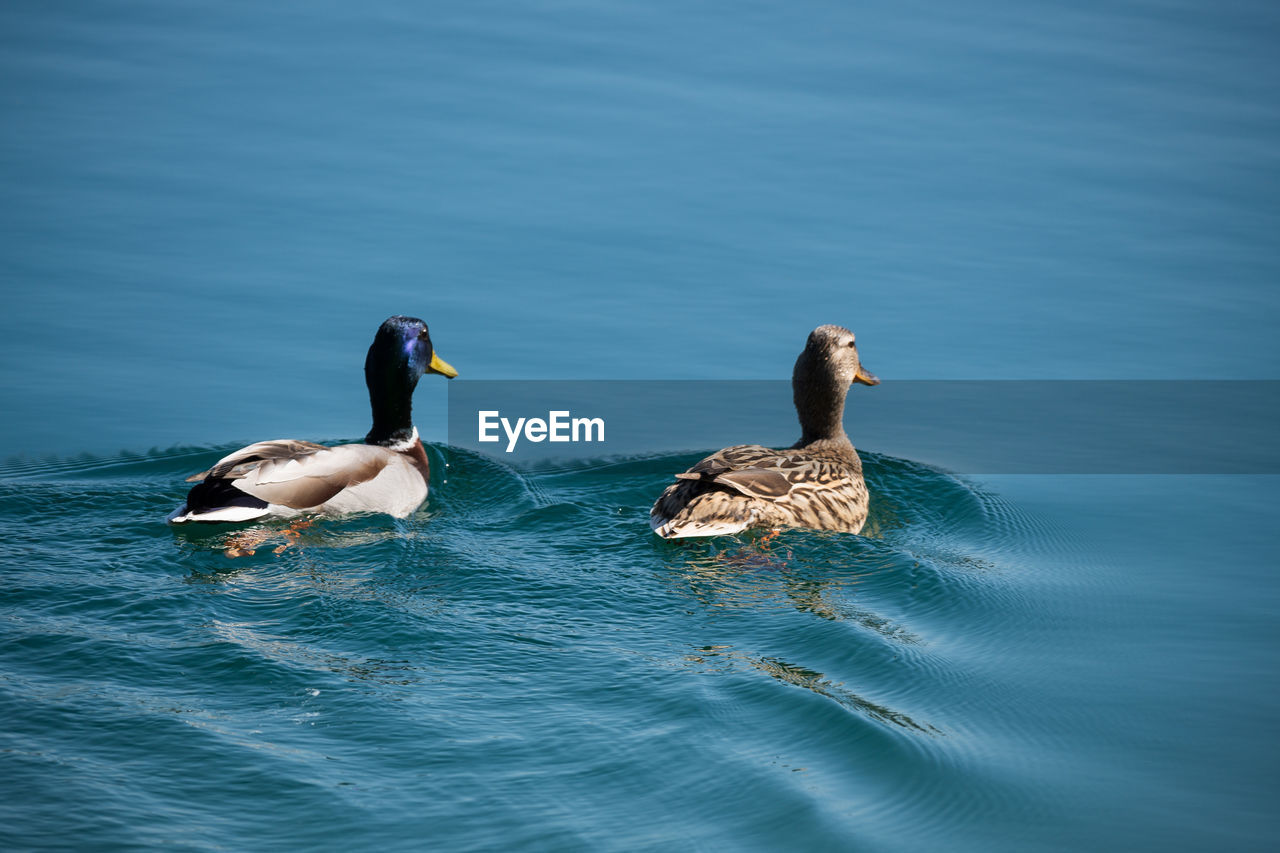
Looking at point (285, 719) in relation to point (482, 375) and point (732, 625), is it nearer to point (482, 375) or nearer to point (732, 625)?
point (732, 625)

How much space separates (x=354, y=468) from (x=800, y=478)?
10.9 ft

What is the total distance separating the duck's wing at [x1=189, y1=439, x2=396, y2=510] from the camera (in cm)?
1025

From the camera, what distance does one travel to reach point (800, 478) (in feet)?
35.2

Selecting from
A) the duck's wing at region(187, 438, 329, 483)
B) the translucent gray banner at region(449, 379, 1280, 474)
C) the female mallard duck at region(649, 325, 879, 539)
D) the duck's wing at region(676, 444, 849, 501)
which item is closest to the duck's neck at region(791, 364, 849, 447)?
the female mallard duck at region(649, 325, 879, 539)

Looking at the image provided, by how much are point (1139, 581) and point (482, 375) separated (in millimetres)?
6089

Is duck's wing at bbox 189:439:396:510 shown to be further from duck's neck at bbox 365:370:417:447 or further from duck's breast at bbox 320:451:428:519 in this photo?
duck's neck at bbox 365:370:417:447

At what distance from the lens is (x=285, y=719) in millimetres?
6879

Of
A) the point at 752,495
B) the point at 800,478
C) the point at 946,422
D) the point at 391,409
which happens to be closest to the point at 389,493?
the point at 391,409

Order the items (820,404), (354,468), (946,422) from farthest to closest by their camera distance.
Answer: (946,422) → (820,404) → (354,468)

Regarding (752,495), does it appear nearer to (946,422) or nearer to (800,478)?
(800,478)

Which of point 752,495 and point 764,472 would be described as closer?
point 752,495

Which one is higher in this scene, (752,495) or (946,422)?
(946,422)

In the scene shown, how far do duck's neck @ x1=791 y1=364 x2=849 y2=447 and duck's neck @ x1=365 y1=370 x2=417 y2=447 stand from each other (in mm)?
3132

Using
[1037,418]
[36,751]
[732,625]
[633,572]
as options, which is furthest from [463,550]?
[1037,418]
